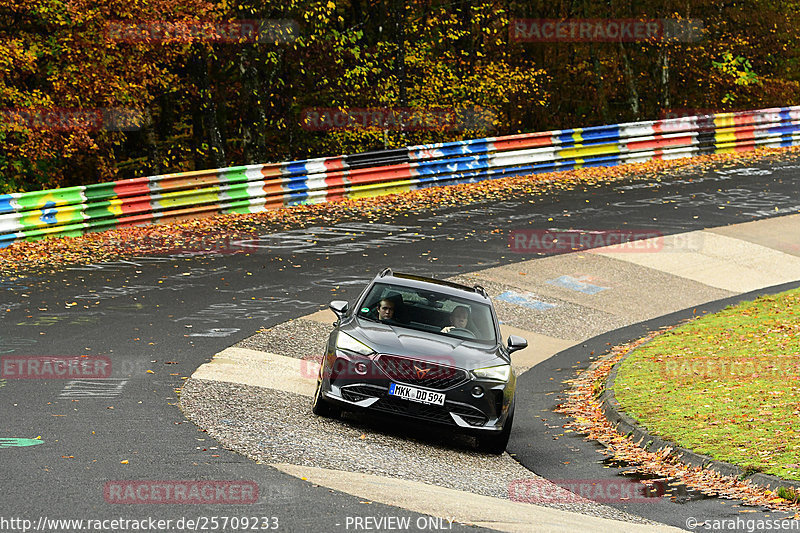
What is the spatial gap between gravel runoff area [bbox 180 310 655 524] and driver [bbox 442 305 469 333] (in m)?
1.15

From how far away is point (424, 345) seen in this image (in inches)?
A: 420

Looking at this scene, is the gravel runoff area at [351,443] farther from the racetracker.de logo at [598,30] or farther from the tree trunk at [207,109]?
the racetracker.de logo at [598,30]

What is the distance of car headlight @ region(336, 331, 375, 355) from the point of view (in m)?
10.5

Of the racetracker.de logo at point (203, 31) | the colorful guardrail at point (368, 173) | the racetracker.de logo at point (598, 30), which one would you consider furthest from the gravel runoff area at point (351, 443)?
the racetracker.de logo at point (598, 30)

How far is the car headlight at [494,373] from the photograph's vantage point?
34.3 feet

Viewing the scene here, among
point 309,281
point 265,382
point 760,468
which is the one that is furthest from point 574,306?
point 760,468

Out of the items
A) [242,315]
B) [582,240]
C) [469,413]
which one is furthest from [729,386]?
[582,240]

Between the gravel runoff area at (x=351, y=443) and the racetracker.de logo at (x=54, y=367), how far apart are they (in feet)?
3.93

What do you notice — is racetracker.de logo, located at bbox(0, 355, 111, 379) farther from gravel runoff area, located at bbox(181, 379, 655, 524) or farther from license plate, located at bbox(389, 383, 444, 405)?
license plate, located at bbox(389, 383, 444, 405)

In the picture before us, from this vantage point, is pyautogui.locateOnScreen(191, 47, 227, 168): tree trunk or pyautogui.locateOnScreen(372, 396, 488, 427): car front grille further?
pyautogui.locateOnScreen(191, 47, 227, 168): tree trunk

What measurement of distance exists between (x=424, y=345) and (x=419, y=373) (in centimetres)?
43

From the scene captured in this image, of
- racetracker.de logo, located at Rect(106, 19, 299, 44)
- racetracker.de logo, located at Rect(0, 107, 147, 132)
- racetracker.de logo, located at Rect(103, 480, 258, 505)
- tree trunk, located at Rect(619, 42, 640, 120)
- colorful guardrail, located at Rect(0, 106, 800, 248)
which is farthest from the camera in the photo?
tree trunk, located at Rect(619, 42, 640, 120)

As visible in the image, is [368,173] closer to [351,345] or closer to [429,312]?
[429,312]

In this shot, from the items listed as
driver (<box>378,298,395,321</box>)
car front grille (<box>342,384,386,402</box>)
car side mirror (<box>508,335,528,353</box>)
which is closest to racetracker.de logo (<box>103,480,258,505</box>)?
car front grille (<box>342,384,386,402</box>)
